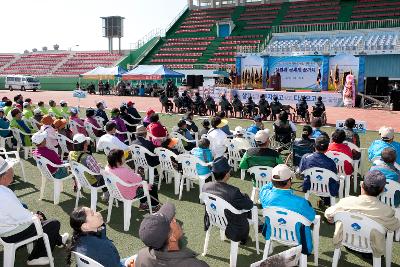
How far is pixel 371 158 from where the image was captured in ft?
22.9

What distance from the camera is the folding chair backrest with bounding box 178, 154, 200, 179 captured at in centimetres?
709

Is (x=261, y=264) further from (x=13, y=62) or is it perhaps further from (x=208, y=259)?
(x=13, y=62)

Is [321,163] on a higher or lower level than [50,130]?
lower

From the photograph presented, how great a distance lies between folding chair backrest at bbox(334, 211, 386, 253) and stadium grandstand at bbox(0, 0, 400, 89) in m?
24.7

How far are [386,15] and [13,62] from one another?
167ft

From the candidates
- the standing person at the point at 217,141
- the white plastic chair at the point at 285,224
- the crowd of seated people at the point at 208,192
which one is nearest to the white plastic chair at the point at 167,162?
the crowd of seated people at the point at 208,192

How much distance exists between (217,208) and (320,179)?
216 centimetres

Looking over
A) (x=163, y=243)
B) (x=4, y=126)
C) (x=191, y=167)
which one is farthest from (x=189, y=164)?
(x=4, y=126)

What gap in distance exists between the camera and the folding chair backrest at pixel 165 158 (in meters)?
7.56

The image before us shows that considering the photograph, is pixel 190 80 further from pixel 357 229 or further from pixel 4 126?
pixel 357 229

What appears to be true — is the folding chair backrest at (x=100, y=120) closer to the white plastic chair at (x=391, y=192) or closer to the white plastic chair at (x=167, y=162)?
the white plastic chair at (x=167, y=162)

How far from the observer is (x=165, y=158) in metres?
7.64

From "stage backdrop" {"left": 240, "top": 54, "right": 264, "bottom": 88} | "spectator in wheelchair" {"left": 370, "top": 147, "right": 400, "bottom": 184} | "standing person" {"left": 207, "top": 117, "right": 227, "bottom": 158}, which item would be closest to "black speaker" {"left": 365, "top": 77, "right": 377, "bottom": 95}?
"stage backdrop" {"left": 240, "top": 54, "right": 264, "bottom": 88}

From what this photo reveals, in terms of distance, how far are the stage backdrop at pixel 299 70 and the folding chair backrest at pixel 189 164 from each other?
2248cm
